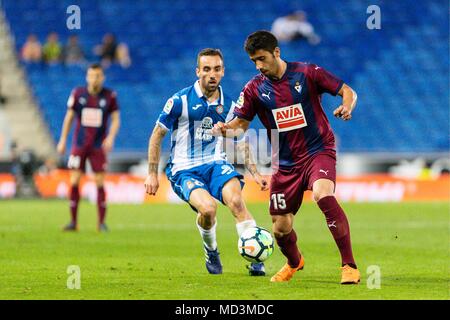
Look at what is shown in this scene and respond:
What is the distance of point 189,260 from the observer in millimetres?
11016

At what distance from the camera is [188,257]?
37.4 feet

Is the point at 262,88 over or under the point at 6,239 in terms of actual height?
over

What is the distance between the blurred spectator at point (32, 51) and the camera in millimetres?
27797

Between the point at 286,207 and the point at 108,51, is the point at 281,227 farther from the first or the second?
the point at 108,51

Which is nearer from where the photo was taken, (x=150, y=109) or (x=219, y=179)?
(x=219, y=179)

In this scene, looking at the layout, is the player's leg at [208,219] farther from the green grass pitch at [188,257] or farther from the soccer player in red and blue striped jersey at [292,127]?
the soccer player in red and blue striped jersey at [292,127]

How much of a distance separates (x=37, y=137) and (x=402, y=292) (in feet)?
66.0

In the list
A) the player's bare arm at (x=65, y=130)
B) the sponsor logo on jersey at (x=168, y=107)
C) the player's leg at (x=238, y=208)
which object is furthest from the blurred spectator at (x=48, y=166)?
the player's leg at (x=238, y=208)

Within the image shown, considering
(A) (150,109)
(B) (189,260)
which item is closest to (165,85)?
(A) (150,109)

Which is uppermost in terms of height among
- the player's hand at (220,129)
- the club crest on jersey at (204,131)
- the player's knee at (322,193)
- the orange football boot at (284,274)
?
the club crest on jersey at (204,131)

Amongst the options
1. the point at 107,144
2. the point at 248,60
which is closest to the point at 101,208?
the point at 107,144

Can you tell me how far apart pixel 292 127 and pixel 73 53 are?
64.6 feet

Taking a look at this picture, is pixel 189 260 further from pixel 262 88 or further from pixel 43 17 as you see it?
pixel 43 17

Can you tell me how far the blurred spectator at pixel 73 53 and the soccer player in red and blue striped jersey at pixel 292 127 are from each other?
759 inches
